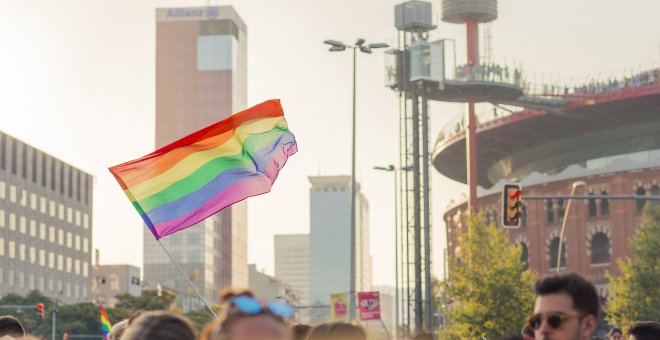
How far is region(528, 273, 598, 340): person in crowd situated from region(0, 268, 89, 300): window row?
130983mm

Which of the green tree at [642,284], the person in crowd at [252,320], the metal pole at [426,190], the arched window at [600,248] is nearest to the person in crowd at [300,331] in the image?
the person in crowd at [252,320]

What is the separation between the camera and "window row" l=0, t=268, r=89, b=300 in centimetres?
13625

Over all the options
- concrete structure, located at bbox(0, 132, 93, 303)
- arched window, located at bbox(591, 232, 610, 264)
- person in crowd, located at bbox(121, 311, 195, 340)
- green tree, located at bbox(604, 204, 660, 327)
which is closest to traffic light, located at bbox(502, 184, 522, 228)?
green tree, located at bbox(604, 204, 660, 327)

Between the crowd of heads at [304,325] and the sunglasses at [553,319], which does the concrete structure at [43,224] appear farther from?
the sunglasses at [553,319]

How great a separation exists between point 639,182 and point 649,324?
275ft

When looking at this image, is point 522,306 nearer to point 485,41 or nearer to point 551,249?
point 551,249

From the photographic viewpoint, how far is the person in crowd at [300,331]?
968 cm

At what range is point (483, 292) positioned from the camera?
202 ft

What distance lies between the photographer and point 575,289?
7379 millimetres

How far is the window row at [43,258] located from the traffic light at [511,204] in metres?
106

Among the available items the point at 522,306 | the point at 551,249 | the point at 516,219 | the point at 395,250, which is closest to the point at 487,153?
the point at 551,249

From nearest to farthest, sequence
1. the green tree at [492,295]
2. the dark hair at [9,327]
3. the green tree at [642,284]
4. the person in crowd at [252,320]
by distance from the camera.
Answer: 1. the person in crowd at [252,320]
2. the dark hair at [9,327]
3. the green tree at [492,295]
4. the green tree at [642,284]

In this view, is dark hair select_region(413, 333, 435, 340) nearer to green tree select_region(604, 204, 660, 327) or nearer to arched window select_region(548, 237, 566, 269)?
green tree select_region(604, 204, 660, 327)

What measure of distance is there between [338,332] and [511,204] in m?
27.3
